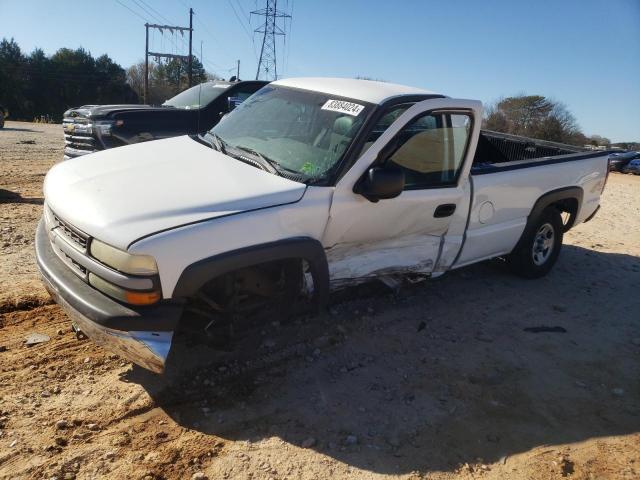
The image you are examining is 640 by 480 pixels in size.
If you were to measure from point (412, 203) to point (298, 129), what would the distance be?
1043 millimetres

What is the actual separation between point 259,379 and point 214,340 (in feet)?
1.45

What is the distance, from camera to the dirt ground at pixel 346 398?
2.76m

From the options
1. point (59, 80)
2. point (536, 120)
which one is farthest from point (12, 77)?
point (536, 120)

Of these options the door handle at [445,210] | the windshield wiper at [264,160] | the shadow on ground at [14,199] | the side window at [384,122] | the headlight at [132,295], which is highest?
the side window at [384,122]

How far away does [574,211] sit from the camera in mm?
5828

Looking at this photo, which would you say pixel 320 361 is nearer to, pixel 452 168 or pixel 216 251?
pixel 216 251

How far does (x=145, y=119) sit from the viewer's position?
7.93 metres

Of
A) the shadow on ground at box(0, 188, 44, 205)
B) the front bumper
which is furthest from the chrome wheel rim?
the shadow on ground at box(0, 188, 44, 205)

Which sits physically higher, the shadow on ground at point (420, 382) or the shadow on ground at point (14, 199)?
the shadow on ground at point (14, 199)

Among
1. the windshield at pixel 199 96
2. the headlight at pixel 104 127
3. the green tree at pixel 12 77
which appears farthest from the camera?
the green tree at pixel 12 77

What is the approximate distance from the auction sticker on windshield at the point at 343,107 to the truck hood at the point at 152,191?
83 centimetres

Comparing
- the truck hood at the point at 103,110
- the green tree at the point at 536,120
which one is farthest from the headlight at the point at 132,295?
the green tree at the point at 536,120

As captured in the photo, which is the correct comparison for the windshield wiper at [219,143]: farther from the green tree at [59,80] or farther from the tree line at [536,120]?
the green tree at [59,80]

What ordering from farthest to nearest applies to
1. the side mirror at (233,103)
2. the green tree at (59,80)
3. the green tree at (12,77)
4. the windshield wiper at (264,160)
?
the green tree at (59,80), the green tree at (12,77), the side mirror at (233,103), the windshield wiper at (264,160)
